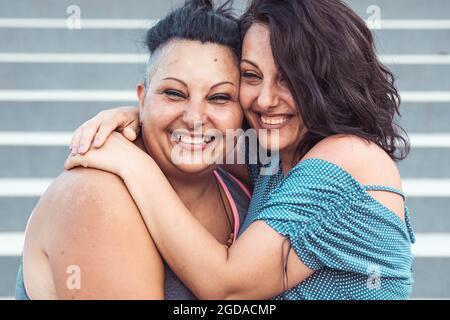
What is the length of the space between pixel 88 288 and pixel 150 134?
455 mm

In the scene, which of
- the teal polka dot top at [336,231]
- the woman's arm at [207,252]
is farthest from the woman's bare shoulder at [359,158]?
the woman's arm at [207,252]

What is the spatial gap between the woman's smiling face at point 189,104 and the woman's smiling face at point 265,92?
0.03 metres

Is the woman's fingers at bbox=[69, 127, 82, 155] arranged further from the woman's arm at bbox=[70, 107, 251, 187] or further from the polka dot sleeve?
the polka dot sleeve

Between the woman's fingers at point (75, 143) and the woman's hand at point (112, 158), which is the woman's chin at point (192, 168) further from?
the woman's fingers at point (75, 143)

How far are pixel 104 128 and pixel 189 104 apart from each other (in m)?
0.22

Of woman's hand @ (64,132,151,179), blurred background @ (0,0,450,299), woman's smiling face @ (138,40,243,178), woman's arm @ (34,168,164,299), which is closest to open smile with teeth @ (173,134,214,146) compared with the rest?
woman's smiling face @ (138,40,243,178)

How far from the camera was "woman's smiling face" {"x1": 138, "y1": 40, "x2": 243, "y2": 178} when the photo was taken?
1.77 metres

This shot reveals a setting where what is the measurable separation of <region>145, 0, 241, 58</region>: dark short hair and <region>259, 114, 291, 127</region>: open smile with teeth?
178 millimetres

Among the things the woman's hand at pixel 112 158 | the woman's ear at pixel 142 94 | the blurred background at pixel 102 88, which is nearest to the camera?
the woman's hand at pixel 112 158

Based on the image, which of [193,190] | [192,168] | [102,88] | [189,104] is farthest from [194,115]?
[102,88]

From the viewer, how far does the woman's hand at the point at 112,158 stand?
168cm
